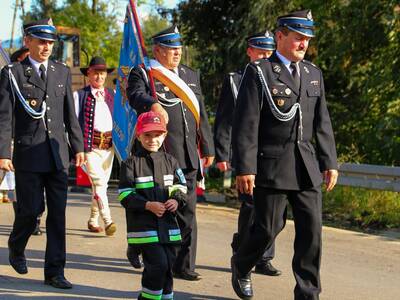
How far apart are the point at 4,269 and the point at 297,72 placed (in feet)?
10.5

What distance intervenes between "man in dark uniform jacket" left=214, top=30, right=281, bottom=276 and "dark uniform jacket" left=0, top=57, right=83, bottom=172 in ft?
4.30

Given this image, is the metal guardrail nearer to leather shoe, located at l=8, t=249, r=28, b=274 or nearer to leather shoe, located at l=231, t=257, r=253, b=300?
leather shoe, located at l=231, t=257, r=253, b=300

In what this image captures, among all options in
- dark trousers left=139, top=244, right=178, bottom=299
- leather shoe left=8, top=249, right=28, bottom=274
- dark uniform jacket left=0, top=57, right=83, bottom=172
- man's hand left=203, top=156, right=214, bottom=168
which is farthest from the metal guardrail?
dark trousers left=139, top=244, right=178, bottom=299

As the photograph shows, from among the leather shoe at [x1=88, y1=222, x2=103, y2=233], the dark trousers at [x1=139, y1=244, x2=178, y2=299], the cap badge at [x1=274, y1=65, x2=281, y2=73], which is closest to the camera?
the dark trousers at [x1=139, y1=244, x2=178, y2=299]

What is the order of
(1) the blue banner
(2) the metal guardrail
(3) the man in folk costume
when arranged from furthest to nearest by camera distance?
(2) the metal guardrail < (3) the man in folk costume < (1) the blue banner

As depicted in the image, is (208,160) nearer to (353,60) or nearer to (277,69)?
(277,69)

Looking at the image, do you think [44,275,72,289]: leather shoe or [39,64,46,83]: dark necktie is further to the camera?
[39,64,46,83]: dark necktie

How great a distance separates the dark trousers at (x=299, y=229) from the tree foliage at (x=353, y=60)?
7.36 meters

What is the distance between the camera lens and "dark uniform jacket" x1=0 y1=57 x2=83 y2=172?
250 inches

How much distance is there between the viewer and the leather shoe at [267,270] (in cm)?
714

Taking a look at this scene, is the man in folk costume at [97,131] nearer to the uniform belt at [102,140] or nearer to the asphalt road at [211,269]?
the uniform belt at [102,140]

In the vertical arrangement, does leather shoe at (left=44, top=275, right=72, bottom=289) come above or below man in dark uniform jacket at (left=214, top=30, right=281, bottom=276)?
below

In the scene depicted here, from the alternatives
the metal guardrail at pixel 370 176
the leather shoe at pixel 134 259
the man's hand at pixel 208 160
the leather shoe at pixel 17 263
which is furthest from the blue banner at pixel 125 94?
the metal guardrail at pixel 370 176

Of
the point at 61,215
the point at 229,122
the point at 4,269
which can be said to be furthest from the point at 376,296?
the point at 4,269
